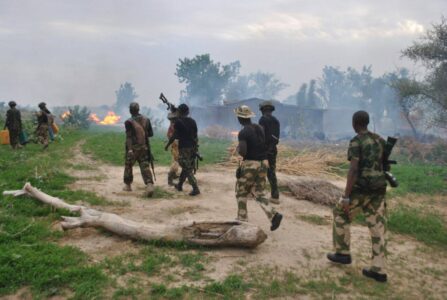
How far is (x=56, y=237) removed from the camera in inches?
194

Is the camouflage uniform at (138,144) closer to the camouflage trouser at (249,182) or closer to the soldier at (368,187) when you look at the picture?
the camouflage trouser at (249,182)

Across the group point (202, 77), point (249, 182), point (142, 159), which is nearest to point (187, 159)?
point (142, 159)

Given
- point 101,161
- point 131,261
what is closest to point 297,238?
point 131,261

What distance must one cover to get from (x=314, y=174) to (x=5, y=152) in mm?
11347

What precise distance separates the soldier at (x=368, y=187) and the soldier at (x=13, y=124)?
12928 millimetres

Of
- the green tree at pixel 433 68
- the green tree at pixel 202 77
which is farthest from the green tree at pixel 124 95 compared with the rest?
the green tree at pixel 433 68

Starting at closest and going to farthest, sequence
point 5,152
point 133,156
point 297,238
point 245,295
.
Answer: point 245,295 → point 297,238 → point 133,156 → point 5,152

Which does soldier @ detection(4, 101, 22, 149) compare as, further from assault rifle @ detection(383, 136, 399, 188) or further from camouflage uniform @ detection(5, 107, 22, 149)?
assault rifle @ detection(383, 136, 399, 188)

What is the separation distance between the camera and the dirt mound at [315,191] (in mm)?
8555

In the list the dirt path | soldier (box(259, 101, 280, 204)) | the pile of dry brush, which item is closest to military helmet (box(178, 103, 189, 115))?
soldier (box(259, 101, 280, 204))

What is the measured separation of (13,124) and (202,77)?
141 feet

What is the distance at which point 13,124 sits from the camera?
42.5 feet

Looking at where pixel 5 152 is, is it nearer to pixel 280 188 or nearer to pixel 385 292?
pixel 280 188

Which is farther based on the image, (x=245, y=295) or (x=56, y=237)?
(x=56, y=237)
